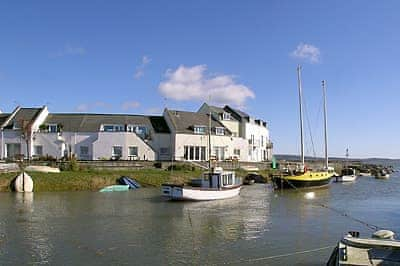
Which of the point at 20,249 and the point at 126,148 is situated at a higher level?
the point at 126,148

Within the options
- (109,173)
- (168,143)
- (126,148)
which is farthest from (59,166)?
(168,143)

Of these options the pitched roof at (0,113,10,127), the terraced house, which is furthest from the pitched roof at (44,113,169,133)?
the pitched roof at (0,113,10,127)

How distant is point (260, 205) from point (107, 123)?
3291 cm

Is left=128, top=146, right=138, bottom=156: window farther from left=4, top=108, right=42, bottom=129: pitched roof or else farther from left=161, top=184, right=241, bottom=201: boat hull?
left=161, top=184, right=241, bottom=201: boat hull

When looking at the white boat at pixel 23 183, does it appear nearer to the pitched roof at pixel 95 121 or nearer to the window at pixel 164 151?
the pitched roof at pixel 95 121

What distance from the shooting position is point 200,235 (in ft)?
67.1

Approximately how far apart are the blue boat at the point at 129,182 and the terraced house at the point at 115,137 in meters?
12.6

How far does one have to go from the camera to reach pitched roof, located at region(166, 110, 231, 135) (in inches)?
2397

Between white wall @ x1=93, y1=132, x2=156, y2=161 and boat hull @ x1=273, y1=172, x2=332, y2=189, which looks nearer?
boat hull @ x1=273, y1=172, x2=332, y2=189

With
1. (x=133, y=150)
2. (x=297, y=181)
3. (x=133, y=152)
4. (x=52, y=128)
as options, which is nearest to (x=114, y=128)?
(x=133, y=150)

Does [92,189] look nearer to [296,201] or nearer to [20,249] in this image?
[296,201]

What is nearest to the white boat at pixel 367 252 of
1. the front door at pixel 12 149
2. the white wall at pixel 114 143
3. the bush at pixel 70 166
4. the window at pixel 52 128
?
the bush at pixel 70 166

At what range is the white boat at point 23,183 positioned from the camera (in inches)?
1505

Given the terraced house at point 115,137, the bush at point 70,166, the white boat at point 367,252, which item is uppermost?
the terraced house at point 115,137
